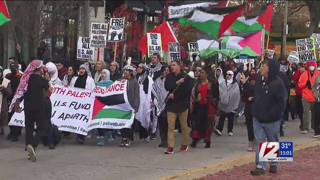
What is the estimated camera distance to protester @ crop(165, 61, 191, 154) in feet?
37.2

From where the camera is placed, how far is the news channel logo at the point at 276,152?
8219 mm

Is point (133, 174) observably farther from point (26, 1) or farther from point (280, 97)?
point (26, 1)

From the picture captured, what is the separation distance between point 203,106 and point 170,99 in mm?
1131

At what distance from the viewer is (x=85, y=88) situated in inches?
520

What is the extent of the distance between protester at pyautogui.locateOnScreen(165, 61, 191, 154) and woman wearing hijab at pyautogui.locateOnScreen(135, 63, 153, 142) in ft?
5.50

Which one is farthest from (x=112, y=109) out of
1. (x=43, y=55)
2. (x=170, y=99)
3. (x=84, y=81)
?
(x=43, y=55)

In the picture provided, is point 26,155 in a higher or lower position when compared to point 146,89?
lower

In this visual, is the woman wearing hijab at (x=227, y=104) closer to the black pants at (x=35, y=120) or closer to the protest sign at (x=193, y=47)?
the black pants at (x=35, y=120)

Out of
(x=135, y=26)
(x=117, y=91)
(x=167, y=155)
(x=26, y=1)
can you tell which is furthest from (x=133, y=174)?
(x=135, y=26)

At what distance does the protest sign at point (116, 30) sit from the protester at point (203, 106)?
5.46m

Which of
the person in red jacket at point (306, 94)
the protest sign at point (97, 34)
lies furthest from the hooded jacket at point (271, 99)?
the protest sign at point (97, 34)

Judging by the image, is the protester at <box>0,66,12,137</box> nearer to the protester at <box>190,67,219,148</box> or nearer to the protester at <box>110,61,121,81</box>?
the protester at <box>110,61,121,81</box>

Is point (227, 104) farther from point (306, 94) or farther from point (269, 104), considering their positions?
point (269, 104)

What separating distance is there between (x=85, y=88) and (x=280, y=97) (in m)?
5.59
